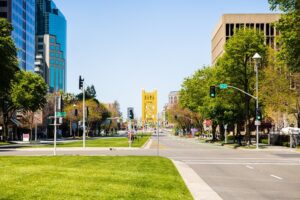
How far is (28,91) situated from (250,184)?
72434 millimetres

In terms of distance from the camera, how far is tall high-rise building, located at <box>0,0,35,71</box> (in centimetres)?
14138

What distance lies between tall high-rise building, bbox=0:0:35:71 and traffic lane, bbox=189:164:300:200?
118892mm

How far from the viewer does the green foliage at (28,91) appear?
279 feet

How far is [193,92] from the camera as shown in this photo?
3844 inches

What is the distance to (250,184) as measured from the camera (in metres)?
19.0

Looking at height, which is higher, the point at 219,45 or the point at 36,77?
the point at 219,45

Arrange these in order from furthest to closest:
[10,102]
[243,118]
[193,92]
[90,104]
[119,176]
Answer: [90,104], [193,92], [10,102], [243,118], [119,176]

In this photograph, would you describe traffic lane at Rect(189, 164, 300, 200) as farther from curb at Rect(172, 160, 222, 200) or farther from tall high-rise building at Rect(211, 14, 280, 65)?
tall high-rise building at Rect(211, 14, 280, 65)

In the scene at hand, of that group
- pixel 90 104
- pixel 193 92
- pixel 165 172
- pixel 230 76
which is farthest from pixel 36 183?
pixel 90 104

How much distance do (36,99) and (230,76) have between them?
39.0 metres

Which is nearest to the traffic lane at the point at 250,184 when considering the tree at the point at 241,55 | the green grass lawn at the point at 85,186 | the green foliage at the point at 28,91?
the green grass lawn at the point at 85,186

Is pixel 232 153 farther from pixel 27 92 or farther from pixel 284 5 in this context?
pixel 27 92

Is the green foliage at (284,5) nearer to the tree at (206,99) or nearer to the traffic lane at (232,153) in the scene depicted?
the traffic lane at (232,153)

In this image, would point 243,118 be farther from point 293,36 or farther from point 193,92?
point 293,36
